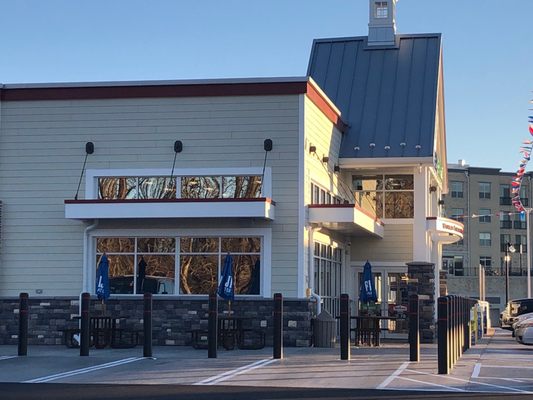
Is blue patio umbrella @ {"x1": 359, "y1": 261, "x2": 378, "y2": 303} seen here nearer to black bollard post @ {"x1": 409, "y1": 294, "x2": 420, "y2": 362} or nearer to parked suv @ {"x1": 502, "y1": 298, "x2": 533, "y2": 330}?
black bollard post @ {"x1": 409, "y1": 294, "x2": 420, "y2": 362}

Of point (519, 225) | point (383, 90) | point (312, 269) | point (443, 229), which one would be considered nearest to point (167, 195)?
point (312, 269)

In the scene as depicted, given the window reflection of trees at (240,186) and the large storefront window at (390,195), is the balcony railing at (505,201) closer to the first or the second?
the large storefront window at (390,195)

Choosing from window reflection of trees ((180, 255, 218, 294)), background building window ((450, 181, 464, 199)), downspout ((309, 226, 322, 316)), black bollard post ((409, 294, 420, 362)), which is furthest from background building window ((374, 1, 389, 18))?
background building window ((450, 181, 464, 199))

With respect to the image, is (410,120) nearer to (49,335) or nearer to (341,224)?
(341,224)

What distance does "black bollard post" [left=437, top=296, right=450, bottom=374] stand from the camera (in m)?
17.3

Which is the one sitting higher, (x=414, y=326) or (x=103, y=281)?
(x=103, y=281)

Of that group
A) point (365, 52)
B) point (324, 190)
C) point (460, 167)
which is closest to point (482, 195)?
point (460, 167)

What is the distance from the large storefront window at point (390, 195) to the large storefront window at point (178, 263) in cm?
761

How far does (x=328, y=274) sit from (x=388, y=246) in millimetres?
3253

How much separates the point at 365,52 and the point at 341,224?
11314mm

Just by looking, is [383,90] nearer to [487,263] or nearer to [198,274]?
[198,274]

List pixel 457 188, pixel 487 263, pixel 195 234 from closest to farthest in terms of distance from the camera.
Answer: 1. pixel 195 234
2. pixel 457 188
3. pixel 487 263

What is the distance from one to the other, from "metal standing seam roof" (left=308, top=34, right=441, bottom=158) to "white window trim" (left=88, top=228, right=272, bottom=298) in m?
6.47

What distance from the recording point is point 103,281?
22.7m
